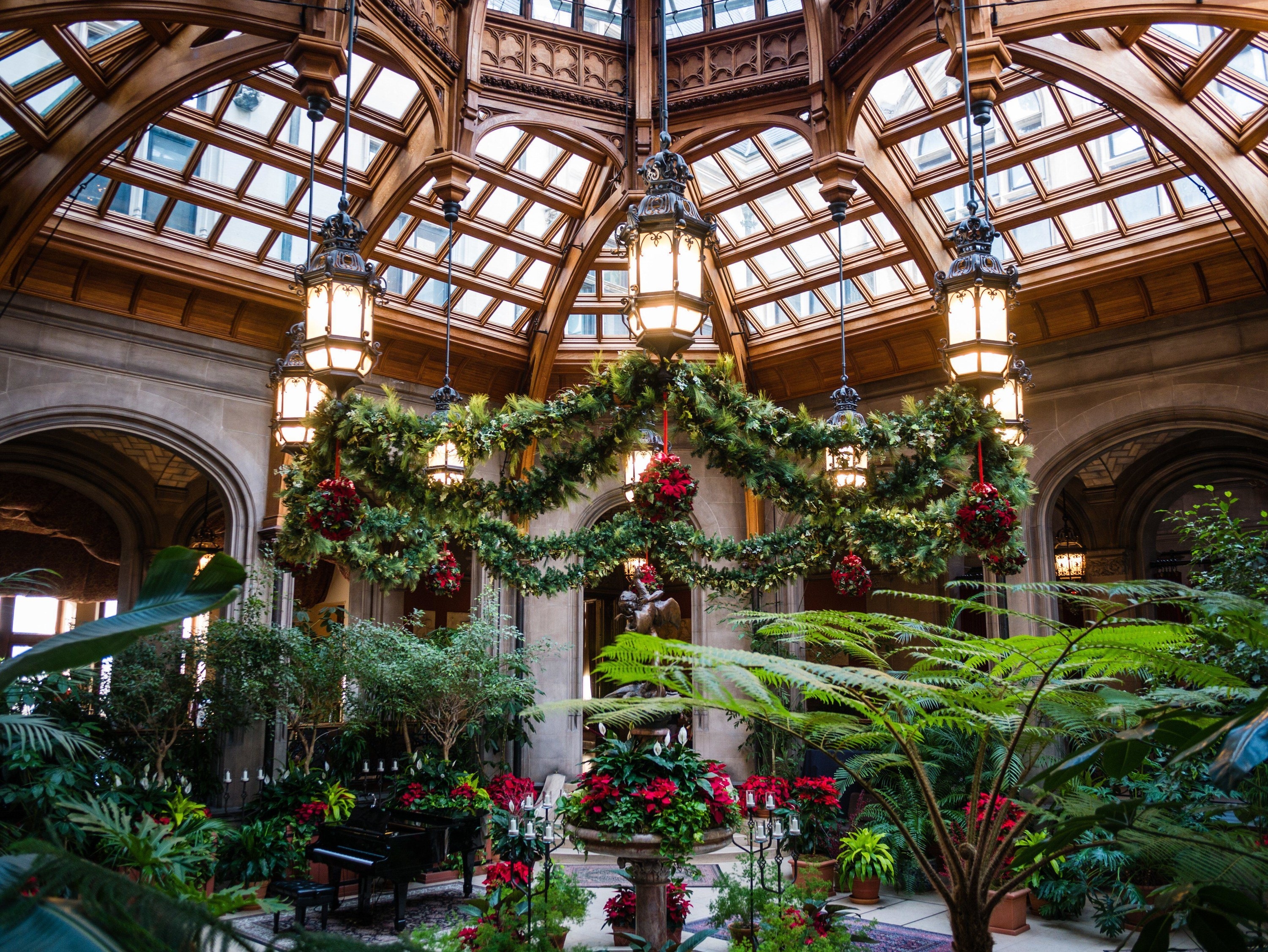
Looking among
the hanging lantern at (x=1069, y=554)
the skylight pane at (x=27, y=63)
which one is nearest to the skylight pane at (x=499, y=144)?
the skylight pane at (x=27, y=63)

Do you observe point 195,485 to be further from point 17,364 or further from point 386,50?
point 386,50

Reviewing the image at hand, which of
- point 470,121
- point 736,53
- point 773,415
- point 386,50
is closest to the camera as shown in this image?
point 773,415

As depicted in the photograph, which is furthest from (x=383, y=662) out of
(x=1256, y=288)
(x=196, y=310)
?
(x=1256, y=288)

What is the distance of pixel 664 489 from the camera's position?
16.3 feet

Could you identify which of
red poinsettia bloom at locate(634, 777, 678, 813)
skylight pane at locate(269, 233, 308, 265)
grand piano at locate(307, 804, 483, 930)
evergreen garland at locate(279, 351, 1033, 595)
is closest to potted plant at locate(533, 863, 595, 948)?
red poinsettia bloom at locate(634, 777, 678, 813)

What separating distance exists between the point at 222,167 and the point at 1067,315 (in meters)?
9.37

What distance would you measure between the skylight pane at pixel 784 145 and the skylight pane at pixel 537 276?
3.31 metres

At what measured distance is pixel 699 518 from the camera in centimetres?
1350

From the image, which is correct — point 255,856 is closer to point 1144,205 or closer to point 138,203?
point 138,203

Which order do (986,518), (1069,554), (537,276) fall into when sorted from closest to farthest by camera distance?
(986,518) < (537,276) < (1069,554)

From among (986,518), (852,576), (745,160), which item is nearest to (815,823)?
(852,576)

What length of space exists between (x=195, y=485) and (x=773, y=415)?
38.4 ft

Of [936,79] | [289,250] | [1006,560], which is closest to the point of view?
[1006,560]

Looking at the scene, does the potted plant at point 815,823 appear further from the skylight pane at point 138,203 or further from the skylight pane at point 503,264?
the skylight pane at point 138,203
